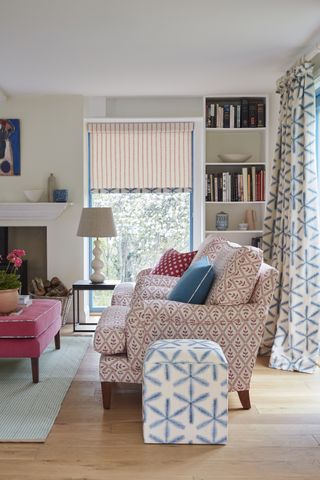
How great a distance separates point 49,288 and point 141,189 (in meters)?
1.50

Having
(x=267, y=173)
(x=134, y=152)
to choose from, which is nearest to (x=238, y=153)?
(x=267, y=173)

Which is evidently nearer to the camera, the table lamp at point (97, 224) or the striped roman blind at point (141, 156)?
the table lamp at point (97, 224)

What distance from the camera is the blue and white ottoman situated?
9.28 feet

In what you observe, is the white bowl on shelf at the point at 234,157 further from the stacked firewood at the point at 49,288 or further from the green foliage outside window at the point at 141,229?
the stacked firewood at the point at 49,288

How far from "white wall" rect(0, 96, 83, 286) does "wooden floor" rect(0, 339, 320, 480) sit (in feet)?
8.47

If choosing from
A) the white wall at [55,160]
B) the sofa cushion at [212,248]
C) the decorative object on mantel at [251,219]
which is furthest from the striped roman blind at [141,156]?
the sofa cushion at [212,248]

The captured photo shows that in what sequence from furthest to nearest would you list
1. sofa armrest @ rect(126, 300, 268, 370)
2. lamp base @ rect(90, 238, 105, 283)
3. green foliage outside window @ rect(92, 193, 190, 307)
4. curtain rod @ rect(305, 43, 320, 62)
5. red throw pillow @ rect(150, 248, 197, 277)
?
1. green foliage outside window @ rect(92, 193, 190, 307)
2. lamp base @ rect(90, 238, 105, 283)
3. red throw pillow @ rect(150, 248, 197, 277)
4. curtain rod @ rect(305, 43, 320, 62)
5. sofa armrest @ rect(126, 300, 268, 370)

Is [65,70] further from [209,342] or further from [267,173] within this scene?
[209,342]

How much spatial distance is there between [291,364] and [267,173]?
233 cm

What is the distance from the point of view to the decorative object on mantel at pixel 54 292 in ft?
18.5

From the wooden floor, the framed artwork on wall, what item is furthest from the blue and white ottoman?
the framed artwork on wall

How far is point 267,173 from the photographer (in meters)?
5.87

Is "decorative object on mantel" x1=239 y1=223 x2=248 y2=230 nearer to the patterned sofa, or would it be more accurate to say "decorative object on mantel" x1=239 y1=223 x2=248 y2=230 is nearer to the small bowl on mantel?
the small bowl on mantel

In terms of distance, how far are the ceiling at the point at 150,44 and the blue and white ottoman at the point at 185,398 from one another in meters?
2.17
